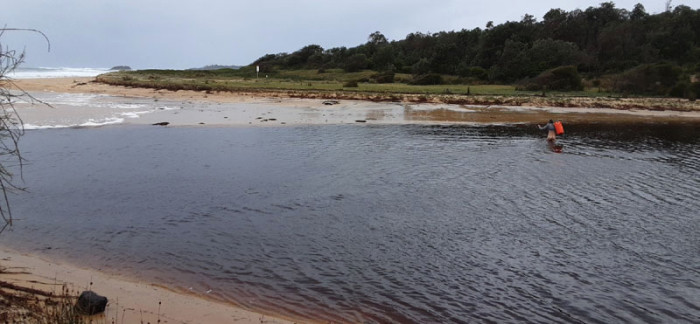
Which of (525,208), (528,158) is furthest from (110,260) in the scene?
(528,158)

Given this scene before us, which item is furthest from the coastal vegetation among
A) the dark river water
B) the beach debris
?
the beach debris

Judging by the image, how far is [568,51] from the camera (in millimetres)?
72625

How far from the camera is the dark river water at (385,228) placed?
8422mm

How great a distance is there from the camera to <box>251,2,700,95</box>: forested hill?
69688 mm

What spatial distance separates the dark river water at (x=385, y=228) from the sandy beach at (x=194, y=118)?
624 millimetres

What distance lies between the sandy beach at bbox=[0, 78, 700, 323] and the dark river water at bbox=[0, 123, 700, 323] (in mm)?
624

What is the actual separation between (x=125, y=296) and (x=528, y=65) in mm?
71997

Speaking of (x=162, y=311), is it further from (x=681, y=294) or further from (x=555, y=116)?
(x=555, y=116)

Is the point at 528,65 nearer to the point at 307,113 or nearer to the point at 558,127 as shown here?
the point at 307,113

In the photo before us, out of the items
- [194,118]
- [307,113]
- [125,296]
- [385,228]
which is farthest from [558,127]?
[125,296]

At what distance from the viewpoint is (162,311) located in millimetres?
7219

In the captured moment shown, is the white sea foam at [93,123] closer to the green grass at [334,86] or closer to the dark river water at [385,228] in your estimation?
the dark river water at [385,228]

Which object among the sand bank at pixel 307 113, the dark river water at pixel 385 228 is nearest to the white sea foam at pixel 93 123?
the sand bank at pixel 307 113

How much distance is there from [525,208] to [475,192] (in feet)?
6.67
